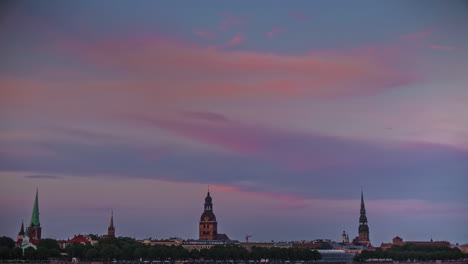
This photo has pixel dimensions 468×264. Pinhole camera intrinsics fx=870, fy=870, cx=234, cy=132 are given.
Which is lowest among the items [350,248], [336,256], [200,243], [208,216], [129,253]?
[129,253]

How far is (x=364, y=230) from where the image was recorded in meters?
166

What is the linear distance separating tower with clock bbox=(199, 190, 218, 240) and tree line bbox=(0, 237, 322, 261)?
2280 cm

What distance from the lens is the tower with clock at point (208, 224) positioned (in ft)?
461

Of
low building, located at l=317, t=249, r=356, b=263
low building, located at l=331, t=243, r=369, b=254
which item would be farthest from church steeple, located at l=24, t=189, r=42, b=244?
low building, located at l=331, t=243, r=369, b=254

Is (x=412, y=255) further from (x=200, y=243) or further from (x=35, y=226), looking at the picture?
(x=35, y=226)

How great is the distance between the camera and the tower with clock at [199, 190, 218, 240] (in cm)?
14038

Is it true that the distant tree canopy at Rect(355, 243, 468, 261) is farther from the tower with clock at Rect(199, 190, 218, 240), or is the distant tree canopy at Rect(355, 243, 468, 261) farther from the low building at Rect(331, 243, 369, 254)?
the tower with clock at Rect(199, 190, 218, 240)

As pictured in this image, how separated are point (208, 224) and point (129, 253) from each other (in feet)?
124

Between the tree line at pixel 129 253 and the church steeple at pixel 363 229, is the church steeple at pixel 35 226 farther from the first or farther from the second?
the church steeple at pixel 363 229

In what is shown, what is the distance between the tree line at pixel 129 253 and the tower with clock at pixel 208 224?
22802 millimetres

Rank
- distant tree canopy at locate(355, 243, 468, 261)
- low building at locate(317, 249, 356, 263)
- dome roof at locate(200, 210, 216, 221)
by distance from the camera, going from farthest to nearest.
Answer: dome roof at locate(200, 210, 216, 221) → distant tree canopy at locate(355, 243, 468, 261) → low building at locate(317, 249, 356, 263)

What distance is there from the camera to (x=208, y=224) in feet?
462

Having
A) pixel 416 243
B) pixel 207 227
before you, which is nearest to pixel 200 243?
pixel 207 227

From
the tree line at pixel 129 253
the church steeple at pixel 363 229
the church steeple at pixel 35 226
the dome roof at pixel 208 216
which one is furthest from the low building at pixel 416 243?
the church steeple at pixel 35 226
